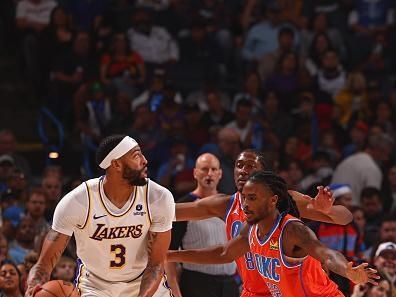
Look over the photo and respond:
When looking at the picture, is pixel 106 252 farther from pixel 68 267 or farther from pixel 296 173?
pixel 296 173

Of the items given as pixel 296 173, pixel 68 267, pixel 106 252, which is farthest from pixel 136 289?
pixel 296 173

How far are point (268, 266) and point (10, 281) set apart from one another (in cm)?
287

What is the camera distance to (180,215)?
26.0ft

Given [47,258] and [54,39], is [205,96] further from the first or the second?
[47,258]

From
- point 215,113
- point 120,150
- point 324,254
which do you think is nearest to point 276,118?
point 215,113

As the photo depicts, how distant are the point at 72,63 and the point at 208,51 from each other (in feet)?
7.19

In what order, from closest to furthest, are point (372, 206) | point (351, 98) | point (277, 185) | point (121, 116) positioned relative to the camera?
point (277, 185) → point (372, 206) → point (121, 116) → point (351, 98)

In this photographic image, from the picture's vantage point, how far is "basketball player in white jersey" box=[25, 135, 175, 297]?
6.87 m

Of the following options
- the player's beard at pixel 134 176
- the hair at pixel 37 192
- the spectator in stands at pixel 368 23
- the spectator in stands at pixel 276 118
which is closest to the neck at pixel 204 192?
the player's beard at pixel 134 176

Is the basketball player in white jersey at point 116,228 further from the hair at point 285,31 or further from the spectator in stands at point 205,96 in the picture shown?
the hair at point 285,31

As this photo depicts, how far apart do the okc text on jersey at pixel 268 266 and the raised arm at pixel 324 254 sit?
0.56 feet

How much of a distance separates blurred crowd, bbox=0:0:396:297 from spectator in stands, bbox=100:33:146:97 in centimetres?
2

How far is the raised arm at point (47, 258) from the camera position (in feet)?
22.3

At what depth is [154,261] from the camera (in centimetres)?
700
